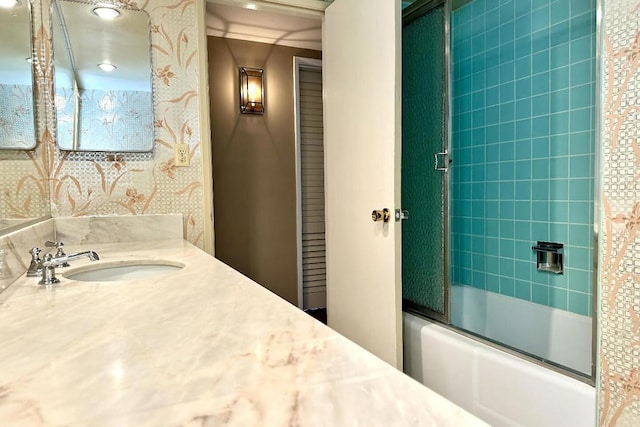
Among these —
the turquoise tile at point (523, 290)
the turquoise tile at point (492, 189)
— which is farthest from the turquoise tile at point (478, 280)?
the turquoise tile at point (492, 189)

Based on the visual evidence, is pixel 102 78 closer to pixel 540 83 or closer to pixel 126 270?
pixel 126 270

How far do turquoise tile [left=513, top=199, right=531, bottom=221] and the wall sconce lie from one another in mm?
1907

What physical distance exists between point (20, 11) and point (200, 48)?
0.72 m

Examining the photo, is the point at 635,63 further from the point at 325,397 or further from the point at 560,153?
the point at 325,397

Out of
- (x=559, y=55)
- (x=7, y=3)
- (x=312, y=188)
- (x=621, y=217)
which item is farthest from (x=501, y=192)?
(x=7, y=3)

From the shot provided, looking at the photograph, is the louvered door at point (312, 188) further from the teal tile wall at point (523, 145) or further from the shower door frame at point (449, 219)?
the shower door frame at point (449, 219)

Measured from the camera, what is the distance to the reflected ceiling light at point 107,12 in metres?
1.79

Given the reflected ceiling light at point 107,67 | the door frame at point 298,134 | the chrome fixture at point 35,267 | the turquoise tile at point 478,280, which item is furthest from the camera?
the door frame at point 298,134

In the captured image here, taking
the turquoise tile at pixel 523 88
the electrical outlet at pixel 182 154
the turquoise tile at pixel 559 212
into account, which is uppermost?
the turquoise tile at pixel 523 88

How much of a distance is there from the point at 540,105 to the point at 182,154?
5.72 ft

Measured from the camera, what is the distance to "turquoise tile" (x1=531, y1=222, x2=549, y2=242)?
2033mm

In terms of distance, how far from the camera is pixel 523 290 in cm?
217

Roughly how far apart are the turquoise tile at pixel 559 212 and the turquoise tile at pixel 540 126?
34 centimetres

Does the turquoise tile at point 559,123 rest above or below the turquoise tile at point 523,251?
above
